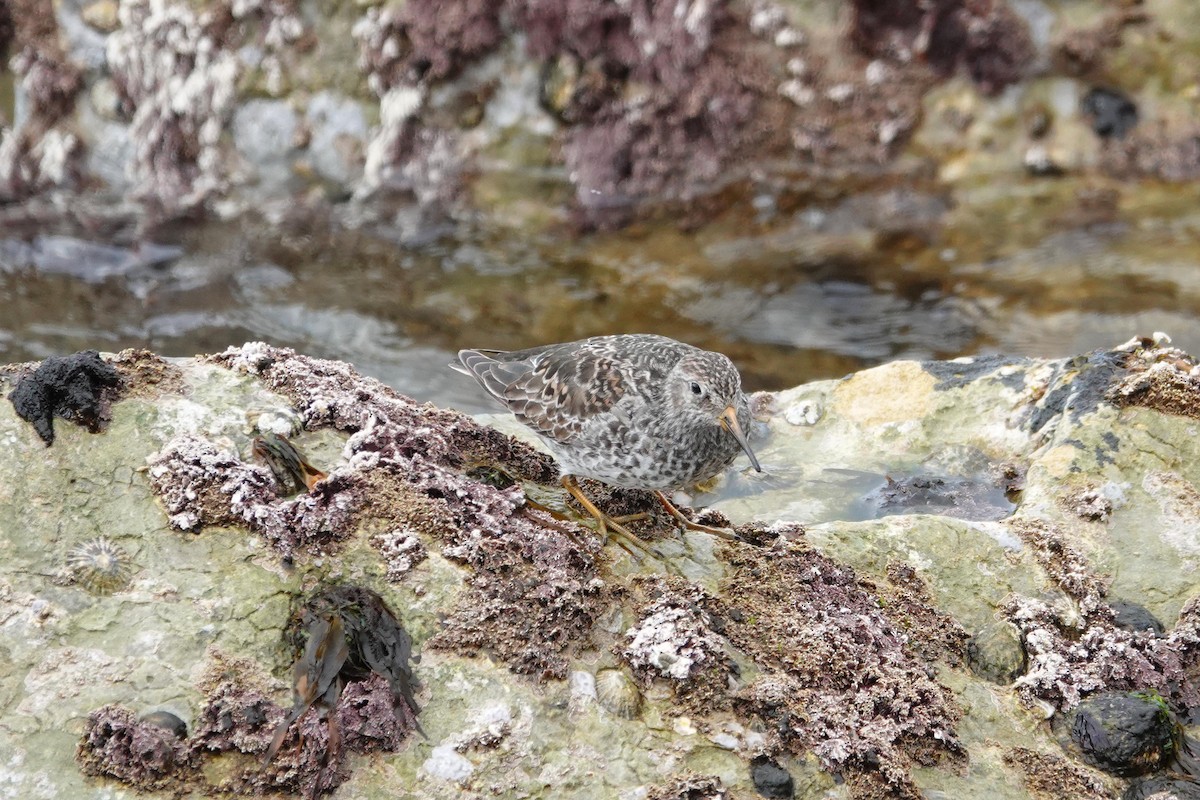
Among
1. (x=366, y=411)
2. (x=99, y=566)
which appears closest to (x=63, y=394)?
(x=99, y=566)

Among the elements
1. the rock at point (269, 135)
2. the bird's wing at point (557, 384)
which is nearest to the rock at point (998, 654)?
the bird's wing at point (557, 384)

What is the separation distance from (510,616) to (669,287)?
7.24m

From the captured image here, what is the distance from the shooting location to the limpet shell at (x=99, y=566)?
189 inches

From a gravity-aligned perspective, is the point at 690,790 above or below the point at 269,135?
below

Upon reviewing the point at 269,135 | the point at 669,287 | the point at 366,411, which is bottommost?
the point at 669,287

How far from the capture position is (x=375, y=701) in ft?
15.1

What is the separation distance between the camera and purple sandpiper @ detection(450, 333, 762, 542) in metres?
5.93

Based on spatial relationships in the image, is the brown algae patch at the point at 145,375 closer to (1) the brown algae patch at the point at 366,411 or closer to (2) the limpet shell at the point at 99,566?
(1) the brown algae patch at the point at 366,411

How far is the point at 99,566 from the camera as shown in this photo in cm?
484

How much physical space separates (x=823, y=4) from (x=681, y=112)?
2.19 metres

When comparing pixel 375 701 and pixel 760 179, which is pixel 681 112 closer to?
pixel 760 179

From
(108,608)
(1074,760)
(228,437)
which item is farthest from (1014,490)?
(108,608)

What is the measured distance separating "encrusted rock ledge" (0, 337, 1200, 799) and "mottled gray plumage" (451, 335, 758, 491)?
39cm

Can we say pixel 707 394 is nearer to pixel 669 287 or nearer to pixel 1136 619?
pixel 1136 619
